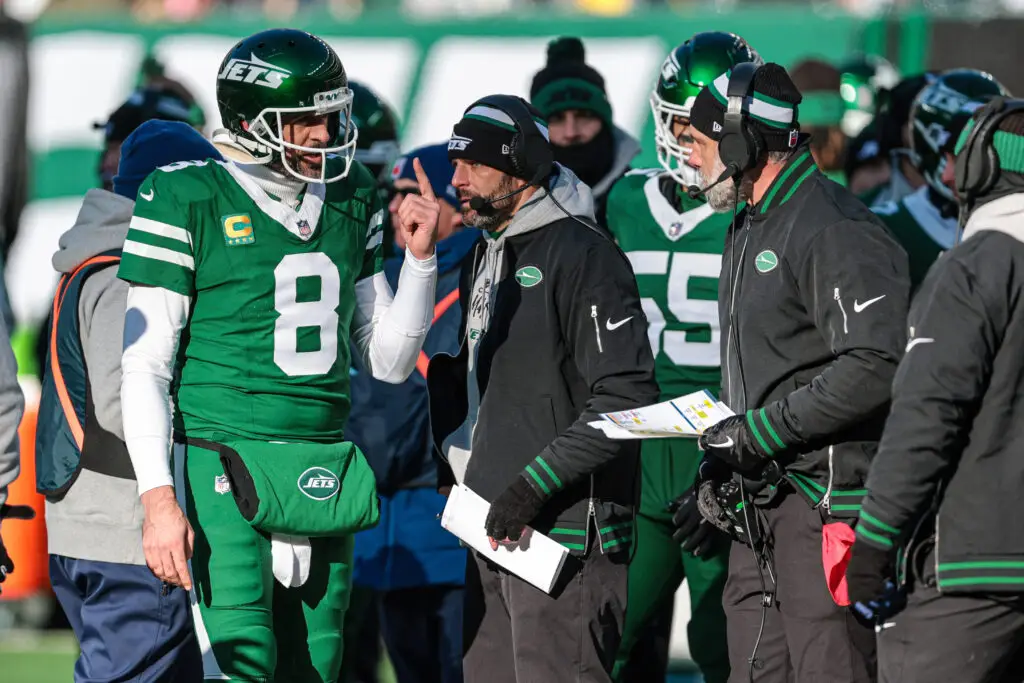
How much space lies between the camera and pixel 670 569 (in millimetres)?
5512

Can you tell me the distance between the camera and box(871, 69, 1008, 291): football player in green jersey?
19.1ft

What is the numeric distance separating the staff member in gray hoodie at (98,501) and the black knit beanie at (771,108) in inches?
68.5

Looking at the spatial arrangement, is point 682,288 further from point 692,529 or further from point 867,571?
point 867,571

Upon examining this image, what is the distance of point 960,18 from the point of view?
11.1m

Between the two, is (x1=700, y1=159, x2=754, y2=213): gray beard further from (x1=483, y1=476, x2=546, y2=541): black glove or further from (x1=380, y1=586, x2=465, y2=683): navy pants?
(x1=380, y1=586, x2=465, y2=683): navy pants

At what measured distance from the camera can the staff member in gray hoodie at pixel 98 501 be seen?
451 cm

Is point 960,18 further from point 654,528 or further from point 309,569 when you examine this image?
point 309,569

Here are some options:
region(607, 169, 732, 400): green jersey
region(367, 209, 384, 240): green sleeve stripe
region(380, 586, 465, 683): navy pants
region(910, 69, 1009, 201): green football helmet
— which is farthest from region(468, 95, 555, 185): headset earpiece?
region(910, 69, 1009, 201): green football helmet

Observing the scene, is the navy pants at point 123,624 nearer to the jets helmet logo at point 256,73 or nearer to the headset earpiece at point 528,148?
the jets helmet logo at point 256,73

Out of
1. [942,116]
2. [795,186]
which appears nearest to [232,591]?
[795,186]

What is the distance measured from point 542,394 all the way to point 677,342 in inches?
52.3

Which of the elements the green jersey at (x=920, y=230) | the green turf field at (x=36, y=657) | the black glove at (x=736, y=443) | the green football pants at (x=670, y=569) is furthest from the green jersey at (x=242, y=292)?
the green turf field at (x=36, y=657)

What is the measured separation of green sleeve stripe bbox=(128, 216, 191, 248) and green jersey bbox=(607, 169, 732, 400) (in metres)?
1.83

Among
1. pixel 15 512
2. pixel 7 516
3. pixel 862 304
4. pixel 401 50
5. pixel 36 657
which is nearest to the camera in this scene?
pixel 862 304
